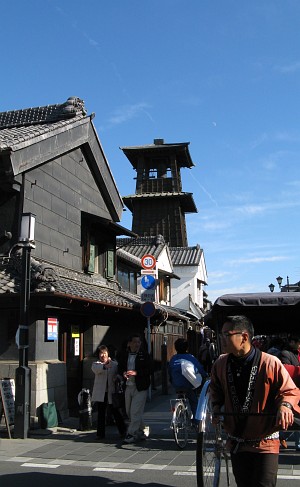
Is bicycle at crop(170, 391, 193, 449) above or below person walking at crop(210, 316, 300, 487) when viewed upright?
below

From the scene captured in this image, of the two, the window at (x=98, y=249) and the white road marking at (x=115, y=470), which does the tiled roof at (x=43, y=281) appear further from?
the white road marking at (x=115, y=470)

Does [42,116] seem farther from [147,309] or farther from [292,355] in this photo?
[292,355]

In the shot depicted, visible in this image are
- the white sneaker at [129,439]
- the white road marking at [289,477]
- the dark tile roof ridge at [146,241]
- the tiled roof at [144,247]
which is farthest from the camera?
the dark tile roof ridge at [146,241]

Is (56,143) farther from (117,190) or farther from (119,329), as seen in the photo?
(119,329)

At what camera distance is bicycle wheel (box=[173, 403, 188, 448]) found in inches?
355

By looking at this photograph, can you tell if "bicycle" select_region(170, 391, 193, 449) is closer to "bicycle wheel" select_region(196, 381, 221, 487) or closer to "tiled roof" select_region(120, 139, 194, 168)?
"bicycle wheel" select_region(196, 381, 221, 487)

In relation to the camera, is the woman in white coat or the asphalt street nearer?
the asphalt street

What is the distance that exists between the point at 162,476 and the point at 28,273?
198 inches

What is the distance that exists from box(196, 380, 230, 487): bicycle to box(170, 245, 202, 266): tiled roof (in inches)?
1396

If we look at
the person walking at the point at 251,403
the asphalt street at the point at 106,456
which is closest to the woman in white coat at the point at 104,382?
the asphalt street at the point at 106,456

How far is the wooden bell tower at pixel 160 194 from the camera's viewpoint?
4556cm

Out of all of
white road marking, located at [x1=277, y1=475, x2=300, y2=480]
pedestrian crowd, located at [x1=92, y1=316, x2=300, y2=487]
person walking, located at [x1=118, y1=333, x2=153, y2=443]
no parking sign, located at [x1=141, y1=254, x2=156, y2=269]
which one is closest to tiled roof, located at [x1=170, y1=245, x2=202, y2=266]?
no parking sign, located at [x1=141, y1=254, x2=156, y2=269]

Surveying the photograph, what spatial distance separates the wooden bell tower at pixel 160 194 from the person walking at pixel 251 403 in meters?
40.7

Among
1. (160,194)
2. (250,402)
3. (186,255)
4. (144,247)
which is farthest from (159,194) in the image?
(250,402)
